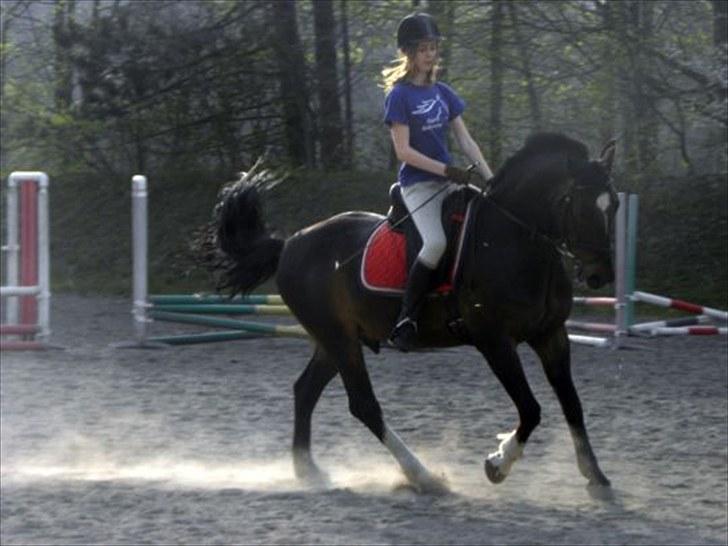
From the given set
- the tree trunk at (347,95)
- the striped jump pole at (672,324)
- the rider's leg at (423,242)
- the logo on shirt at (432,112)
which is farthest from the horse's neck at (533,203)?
the tree trunk at (347,95)

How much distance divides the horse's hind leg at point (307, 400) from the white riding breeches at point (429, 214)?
99cm

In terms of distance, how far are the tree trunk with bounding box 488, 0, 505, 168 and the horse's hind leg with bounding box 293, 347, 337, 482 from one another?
460 inches

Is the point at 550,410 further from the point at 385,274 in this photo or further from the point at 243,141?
the point at 243,141

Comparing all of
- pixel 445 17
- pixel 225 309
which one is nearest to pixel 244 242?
pixel 225 309

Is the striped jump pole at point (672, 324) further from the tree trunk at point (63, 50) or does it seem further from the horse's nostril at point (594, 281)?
the tree trunk at point (63, 50)

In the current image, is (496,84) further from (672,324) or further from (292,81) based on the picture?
(672,324)

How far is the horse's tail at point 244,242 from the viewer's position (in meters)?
9.00

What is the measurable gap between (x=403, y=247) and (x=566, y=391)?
3.50 feet

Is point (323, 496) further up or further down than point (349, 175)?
further down

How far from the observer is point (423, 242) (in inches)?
307

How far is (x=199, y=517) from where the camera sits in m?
6.91

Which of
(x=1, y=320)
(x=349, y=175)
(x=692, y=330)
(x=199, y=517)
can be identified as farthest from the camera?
(x=349, y=175)

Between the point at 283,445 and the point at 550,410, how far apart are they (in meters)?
2.07

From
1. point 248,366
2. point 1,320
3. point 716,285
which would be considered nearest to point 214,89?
point 1,320
